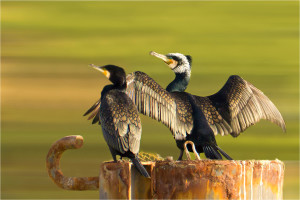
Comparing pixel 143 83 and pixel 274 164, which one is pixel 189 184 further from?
pixel 143 83

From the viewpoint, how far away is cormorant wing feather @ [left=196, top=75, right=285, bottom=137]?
3732 millimetres

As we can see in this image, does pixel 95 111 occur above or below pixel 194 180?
above

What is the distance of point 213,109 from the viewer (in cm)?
376

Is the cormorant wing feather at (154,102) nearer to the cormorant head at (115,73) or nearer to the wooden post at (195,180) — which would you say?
the cormorant head at (115,73)

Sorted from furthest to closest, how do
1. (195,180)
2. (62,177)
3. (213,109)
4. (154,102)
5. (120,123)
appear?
(213,109)
(154,102)
(62,177)
(120,123)
(195,180)

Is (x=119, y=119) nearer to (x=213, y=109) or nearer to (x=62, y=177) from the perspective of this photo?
(x=62, y=177)

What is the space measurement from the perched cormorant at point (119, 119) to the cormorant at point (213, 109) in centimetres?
60

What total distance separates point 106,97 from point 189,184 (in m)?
0.68

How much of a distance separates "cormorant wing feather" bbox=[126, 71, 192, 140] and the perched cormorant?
49 cm

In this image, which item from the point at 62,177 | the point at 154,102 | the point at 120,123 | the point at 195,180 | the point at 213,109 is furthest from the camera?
the point at 213,109

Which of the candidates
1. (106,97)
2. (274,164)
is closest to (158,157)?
(106,97)

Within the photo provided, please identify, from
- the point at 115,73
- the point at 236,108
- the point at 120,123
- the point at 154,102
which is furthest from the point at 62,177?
the point at 236,108

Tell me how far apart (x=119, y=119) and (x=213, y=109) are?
966 millimetres

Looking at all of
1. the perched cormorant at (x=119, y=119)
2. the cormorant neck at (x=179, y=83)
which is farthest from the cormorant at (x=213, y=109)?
the perched cormorant at (x=119, y=119)
